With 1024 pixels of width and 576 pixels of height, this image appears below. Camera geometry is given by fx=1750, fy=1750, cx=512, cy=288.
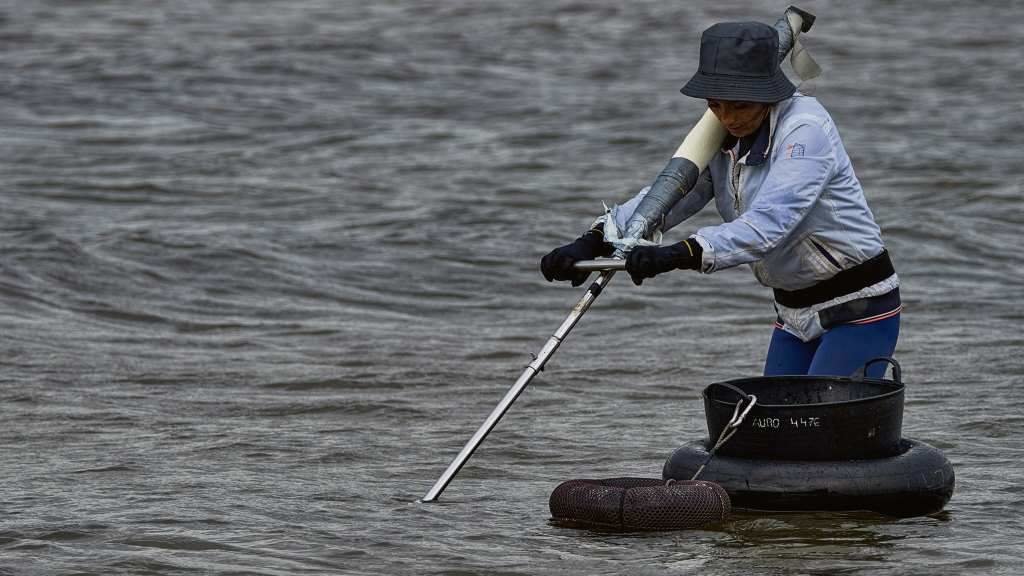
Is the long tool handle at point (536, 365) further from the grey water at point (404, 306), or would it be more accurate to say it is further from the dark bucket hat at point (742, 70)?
the dark bucket hat at point (742, 70)

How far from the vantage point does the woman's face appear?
5.84 metres

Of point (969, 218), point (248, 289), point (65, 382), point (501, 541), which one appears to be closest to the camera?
point (501, 541)

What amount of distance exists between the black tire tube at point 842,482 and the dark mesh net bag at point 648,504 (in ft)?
0.32

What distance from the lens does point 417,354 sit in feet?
33.7

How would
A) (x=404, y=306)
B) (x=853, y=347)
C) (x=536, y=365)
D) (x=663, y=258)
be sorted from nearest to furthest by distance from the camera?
(x=663, y=258) < (x=853, y=347) < (x=536, y=365) < (x=404, y=306)

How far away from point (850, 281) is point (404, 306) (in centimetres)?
618

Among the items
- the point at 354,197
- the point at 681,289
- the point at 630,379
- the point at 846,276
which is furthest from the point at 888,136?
the point at 846,276

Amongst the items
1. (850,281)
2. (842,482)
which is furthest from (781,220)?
(842,482)

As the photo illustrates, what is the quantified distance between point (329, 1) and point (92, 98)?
456 inches

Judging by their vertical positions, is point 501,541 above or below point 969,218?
above

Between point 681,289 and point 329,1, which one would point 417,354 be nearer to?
point 681,289

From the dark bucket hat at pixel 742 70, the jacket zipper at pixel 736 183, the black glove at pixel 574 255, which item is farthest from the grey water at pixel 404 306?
the dark bucket hat at pixel 742 70

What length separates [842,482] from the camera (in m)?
6.05

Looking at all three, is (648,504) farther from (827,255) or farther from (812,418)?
(827,255)
